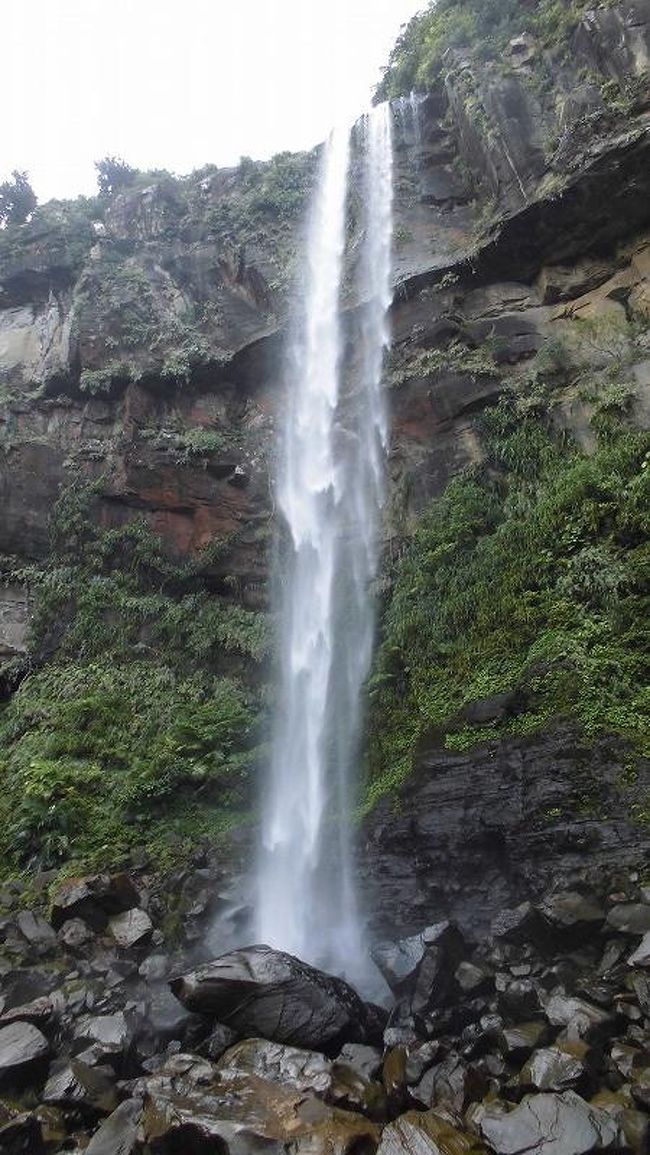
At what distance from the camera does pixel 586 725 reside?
26.8 feet

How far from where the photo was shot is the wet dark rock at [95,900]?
8.80m

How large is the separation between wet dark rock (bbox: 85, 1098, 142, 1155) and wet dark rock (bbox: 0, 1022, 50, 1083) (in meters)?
1.05

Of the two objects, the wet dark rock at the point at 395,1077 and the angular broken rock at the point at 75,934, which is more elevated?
the angular broken rock at the point at 75,934

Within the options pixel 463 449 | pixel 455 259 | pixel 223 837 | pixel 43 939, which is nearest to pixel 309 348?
A: pixel 455 259

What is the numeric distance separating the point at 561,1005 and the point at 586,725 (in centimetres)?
319

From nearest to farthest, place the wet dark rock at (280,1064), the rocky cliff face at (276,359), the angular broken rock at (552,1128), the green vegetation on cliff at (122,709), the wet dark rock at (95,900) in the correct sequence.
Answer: the angular broken rock at (552,1128) → the wet dark rock at (280,1064) → the wet dark rock at (95,900) → the green vegetation on cliff at (122,709) → the rocky cliff face at (276,359)

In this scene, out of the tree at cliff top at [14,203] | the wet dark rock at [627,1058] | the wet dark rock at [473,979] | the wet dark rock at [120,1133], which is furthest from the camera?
the tree at cliff top at [14,203]

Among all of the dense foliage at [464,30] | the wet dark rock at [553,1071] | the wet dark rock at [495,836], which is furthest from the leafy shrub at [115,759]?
the dense foliage at [464,30]

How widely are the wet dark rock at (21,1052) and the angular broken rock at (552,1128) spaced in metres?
3.87

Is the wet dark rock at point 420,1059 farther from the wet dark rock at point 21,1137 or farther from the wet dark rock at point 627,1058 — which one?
the wet dark rock at point 21,1137

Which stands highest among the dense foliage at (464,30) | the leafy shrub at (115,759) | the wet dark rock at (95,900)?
the dense foliage at (464,30)

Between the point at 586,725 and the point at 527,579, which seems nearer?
the point at 586,725

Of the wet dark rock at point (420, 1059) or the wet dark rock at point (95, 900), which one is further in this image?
the wet dark rock at point (95, 900)

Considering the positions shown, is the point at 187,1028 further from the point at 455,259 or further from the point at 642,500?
the point at 455,259
